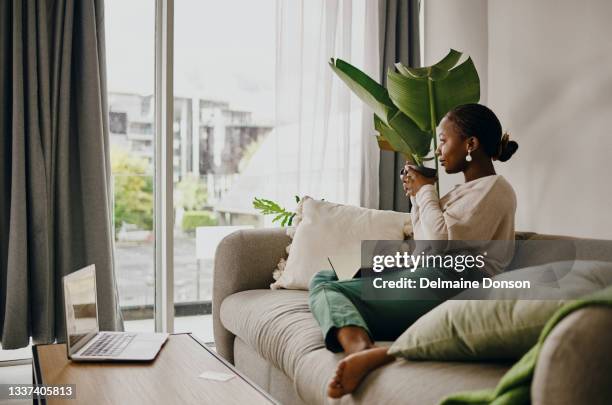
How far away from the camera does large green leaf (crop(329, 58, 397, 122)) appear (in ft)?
9.82

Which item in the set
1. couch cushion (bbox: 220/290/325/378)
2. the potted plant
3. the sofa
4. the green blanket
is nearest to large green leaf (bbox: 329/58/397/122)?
the potted plant

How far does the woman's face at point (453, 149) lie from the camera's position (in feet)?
6.99

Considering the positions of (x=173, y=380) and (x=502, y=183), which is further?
(x=502, y=183)

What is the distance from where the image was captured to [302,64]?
354 centimetres

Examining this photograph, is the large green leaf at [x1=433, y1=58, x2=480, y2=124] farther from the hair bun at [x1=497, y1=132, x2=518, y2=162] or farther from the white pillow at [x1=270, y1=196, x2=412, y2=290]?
the hair bun at [x1=497, y1=132, x2=518, y2=162]

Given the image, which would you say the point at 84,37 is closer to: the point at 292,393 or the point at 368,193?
the point at 368,193

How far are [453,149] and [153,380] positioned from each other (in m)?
1.21

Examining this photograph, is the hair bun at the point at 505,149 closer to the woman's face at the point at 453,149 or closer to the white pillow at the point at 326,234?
the woman's face at the point at 453,149

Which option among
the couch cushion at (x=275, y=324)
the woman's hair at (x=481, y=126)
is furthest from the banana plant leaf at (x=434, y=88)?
the couch cushion at (x=275, y=324)

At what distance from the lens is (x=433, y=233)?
2.00 meters

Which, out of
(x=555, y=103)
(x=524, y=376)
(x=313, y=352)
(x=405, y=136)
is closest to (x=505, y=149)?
(x=555, y=103)

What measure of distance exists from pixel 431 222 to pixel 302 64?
5.82 ft

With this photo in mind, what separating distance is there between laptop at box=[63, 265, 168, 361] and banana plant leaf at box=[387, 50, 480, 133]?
60.7 inches

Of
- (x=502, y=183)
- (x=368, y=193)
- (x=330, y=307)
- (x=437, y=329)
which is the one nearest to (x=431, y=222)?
(x=502, y=183)
